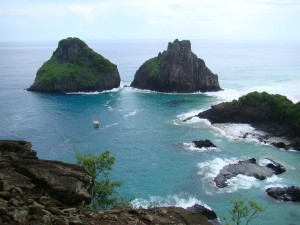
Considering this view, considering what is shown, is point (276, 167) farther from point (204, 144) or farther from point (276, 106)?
point (276, 106)

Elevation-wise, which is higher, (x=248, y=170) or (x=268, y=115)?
(x=268, y=115)

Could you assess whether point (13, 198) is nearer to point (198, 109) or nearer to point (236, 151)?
point (236, 151)

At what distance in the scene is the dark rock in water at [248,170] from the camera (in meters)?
88.2

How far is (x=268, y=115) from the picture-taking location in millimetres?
132250

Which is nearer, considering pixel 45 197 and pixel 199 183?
pixel 45 197

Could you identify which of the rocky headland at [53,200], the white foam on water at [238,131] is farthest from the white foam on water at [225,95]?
the rocky headland at [53,200]

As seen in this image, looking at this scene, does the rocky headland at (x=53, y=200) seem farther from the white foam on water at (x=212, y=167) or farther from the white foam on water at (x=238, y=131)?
the white foam on water at (x=238, y=131)

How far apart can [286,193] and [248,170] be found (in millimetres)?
13196

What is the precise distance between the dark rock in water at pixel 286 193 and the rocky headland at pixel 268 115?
106 feet

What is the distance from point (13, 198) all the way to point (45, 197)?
3009 millimetres

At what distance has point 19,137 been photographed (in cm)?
11994

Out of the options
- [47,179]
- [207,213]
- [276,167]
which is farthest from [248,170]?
[47,179]

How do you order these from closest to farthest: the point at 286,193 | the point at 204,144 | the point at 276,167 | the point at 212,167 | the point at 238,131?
the point at 286,193 < the point at 276,167 < the point at 212,167 < the point at 204,144 < the point at 238,131

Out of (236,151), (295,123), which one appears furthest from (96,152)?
(295,123)
